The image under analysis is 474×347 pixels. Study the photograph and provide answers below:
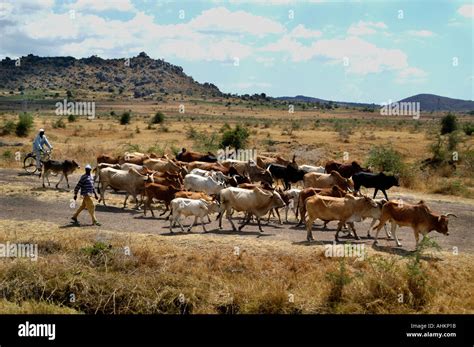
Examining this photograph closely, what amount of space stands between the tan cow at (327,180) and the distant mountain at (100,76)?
369 feet

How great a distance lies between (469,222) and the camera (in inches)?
746

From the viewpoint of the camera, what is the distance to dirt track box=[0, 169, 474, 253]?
1583cm

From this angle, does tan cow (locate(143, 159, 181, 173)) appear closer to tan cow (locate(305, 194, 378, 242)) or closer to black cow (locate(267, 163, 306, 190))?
black cow (locate(267, 163, 306, 190))

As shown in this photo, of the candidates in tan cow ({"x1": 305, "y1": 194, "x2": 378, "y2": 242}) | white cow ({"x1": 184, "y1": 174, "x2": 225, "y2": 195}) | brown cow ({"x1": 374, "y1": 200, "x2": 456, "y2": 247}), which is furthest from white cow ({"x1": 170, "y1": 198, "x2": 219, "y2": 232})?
brown cow ({"x1": 374, "y1": 200, "x2": 456, "y2": 247})

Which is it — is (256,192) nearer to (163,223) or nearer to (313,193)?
(313,193)

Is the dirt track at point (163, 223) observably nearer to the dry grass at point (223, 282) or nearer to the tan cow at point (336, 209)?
the tan cow at point (336, 209)

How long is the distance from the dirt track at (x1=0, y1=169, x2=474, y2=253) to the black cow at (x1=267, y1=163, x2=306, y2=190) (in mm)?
3356

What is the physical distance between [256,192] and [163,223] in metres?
2.87

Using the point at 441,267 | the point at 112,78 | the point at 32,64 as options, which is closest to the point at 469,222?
the point at 441,267

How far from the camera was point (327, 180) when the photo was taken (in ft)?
66.7

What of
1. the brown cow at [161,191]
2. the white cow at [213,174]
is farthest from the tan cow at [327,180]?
the brown cow at [161,191]
